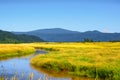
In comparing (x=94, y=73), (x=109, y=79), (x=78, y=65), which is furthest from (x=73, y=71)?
(x=109, y=79)

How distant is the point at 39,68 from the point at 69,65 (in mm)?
Result: 4989

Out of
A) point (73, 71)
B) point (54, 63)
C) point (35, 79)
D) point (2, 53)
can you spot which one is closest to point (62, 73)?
point (73, 71)

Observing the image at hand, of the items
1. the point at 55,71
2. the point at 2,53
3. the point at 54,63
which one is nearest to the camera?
the point at 55,71

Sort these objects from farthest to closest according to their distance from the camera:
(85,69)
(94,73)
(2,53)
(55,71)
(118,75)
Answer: (2,53) → (55,71) → (85,69) → (94,73) → (118,75)

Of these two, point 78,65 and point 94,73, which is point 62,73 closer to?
point 78,65

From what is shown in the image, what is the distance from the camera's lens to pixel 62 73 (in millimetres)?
38656

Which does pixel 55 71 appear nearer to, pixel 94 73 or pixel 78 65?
pixel 78 65

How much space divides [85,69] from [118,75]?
21.7ft

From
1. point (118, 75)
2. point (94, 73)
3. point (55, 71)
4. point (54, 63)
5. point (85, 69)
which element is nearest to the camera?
point (118, 75)

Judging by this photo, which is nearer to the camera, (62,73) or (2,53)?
(62,73)

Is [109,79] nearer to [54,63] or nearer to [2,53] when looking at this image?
[54,63]

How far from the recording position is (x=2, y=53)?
65.2 meters

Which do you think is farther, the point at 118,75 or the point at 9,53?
the point at 9,53

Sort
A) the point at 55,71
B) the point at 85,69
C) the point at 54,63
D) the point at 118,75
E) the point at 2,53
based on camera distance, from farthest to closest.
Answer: the point at 2,53 < the point at 54,63 < the point at 55,71 < the point at 85,69 < the point at 118,75
